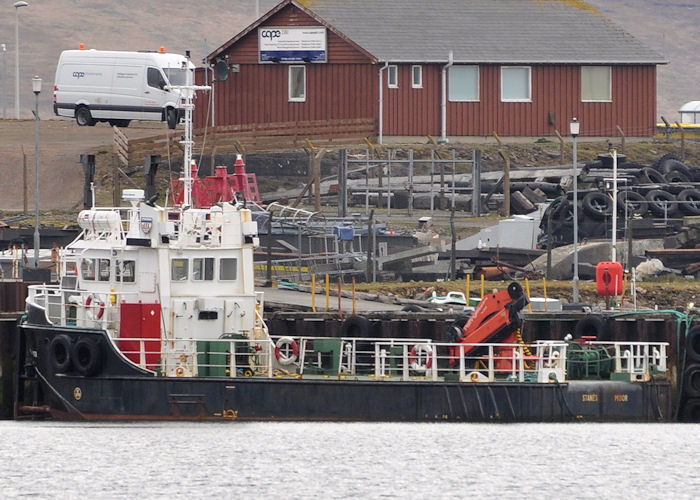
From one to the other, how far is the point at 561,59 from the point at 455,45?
3.87 meters

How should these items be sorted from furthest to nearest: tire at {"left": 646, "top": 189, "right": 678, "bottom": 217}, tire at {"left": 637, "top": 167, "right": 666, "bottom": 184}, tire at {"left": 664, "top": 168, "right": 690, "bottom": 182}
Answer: tire at {"left": 664, "top": 168, "right": 690, "bottom": 182} < tire at {"left": 637, "top": 167, "right": 666, "bottom": 184} < tire at {"left": 646, "top": 189, "right": 678, "bottom": 217}

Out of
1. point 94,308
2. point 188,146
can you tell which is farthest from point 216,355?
point 188,146

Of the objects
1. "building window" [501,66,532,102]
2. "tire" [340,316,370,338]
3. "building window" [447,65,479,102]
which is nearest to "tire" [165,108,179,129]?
"building window" [447,65,479,102]

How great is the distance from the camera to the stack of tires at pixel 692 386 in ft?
133

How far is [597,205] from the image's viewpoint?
57.0m

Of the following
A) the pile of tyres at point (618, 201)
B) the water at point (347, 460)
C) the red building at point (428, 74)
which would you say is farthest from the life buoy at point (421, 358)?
the red building at point (428, 74)

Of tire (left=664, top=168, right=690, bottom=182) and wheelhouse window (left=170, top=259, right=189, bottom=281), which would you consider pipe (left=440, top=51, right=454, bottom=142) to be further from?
wheelhouse window (left=170, top=259, right=189, bottom=281)

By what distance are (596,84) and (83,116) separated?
18.7m

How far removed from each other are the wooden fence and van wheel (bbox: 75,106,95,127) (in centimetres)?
256

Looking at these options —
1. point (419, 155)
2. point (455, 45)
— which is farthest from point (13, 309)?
point (455, 45)

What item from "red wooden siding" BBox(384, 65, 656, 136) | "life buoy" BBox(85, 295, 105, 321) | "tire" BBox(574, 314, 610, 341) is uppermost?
"red wooden siding" BBox(384, 65, 656, 136)

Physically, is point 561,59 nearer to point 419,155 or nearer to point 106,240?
point 419,155

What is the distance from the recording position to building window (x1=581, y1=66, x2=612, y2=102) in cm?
6988

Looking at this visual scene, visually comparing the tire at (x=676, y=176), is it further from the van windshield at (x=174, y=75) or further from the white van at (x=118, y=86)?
the van windshield at (x=174, y=75)
